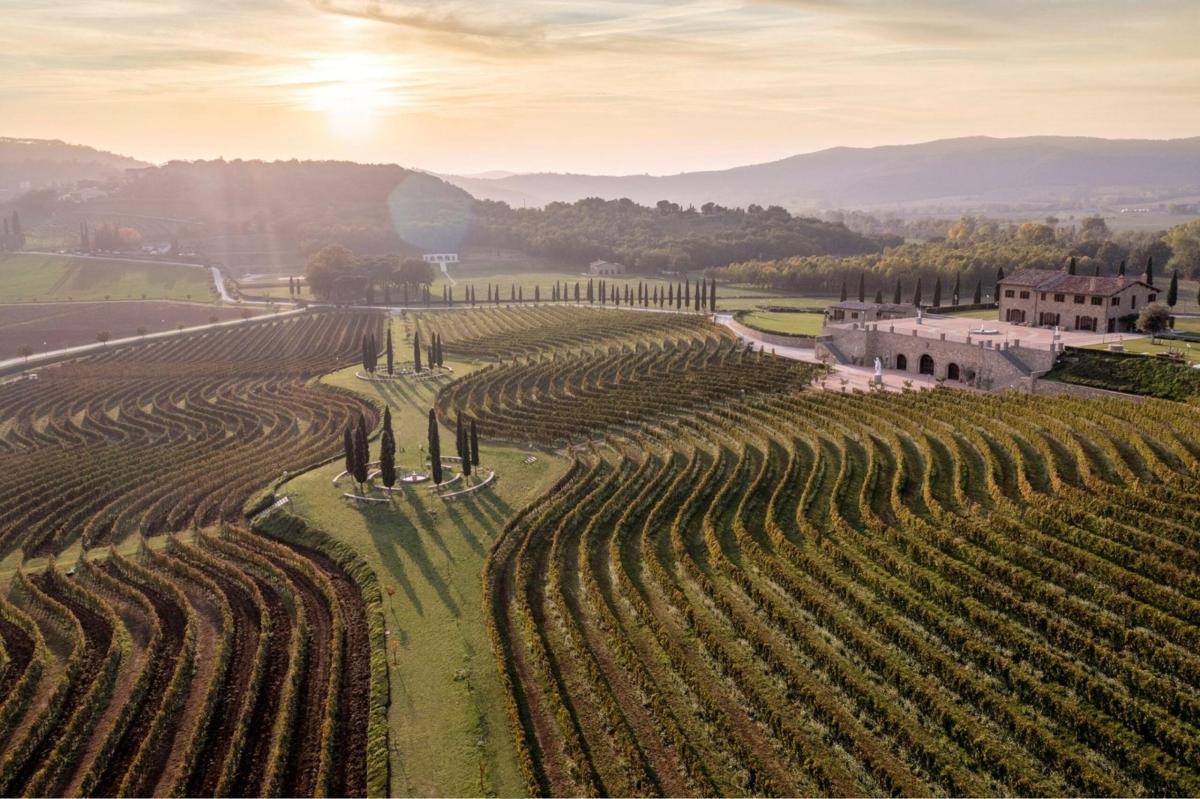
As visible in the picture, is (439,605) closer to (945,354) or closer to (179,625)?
(179,625)

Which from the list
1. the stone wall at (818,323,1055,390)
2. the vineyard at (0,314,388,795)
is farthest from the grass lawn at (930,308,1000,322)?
the vineyard at (0,314,388,795)

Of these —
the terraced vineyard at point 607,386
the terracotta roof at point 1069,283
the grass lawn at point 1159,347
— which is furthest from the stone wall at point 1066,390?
the terracotta roof at point 1069,283

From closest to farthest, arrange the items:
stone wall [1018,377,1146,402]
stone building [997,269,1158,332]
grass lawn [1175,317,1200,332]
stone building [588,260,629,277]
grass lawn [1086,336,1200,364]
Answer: stone wall [1018,377,1146,402] → grass lawn [1086,336,1200,364] → grass lawn [1175,317,1200,332] → stone building [997,269,1158,332] → stone building [588,260,629,277]

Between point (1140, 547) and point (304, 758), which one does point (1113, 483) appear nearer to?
point (1140, 547)

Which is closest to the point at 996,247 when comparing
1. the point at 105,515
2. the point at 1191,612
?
the point at 1191,612

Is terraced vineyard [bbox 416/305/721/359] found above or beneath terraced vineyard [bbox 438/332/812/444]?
above

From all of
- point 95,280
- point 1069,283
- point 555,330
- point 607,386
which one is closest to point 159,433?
point 607,386

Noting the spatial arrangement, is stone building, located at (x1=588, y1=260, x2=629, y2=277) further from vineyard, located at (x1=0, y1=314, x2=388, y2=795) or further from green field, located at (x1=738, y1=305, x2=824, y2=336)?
vineyard, located at (x1=0, y1=314, x2=388, y2=795)
